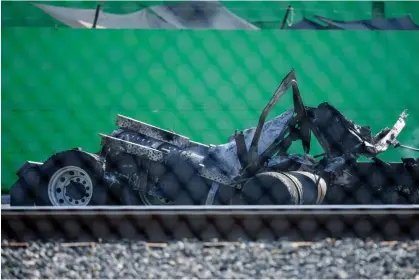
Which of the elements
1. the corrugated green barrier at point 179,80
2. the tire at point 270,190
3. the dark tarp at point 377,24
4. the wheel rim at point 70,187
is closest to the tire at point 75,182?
the wheel rim at point 70,187

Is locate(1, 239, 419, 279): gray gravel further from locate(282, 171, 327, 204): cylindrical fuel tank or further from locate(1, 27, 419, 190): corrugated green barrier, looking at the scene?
locate(1, 27, 419, 190): corrugated green barrier

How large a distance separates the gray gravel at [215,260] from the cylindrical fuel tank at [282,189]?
5.31ft

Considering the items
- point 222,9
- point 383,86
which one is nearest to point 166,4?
point 222,9

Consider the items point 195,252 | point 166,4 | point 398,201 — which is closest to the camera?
point 195,252

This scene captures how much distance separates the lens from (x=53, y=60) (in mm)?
8531

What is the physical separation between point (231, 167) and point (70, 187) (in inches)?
48.4

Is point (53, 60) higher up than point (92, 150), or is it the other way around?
point (53, 60)

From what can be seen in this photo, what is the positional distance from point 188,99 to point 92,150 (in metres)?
1.10

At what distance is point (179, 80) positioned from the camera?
8352 mm

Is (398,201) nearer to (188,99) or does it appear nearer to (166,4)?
(188,99)

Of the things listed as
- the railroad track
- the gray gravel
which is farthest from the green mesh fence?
the gray gravel

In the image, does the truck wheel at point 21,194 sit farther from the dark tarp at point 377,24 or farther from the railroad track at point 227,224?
the dark tarp at point 377,24

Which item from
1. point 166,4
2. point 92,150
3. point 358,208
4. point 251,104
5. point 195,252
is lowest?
point 195,252

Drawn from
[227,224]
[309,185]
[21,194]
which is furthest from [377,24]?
[227,224]
